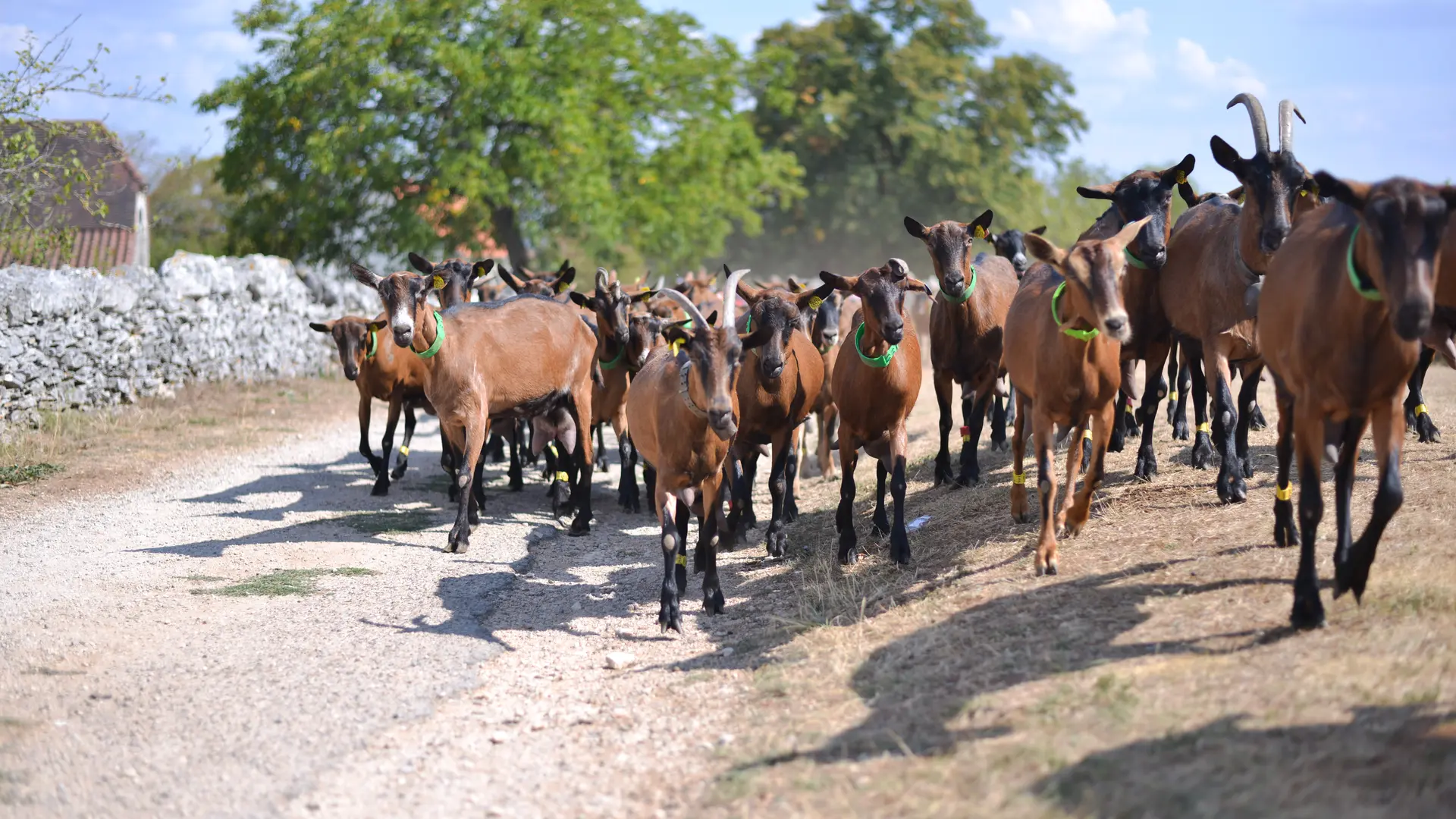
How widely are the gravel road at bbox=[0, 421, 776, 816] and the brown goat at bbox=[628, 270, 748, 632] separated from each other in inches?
13.9

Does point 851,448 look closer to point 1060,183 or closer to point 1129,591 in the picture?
point 1129,591

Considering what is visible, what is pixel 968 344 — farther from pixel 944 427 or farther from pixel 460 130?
pixel 460 130

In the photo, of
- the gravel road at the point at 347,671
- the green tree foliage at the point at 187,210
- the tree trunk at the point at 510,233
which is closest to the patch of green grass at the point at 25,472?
the gravel road at the point at 347,671

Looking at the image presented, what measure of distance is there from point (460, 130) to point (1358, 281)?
80.8ft

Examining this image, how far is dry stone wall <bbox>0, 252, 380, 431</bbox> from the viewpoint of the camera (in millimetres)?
15172

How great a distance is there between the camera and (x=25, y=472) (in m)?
12.6

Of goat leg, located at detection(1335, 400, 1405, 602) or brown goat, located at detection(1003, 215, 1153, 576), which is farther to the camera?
brown goat, located at detection(1003, 215, 1153, 576)

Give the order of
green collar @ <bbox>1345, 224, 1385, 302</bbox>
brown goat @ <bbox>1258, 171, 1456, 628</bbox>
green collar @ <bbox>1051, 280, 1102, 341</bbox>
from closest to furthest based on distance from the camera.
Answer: brown goat @ <bbox>1258, 171, 1456, 628</bbox> < green collar @ <bbox>1345, 224, 1385, 302</bbox> < green collar @ <bbox>1051, 280, 1102, 341</bbox>

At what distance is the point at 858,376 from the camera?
9062 millimetres

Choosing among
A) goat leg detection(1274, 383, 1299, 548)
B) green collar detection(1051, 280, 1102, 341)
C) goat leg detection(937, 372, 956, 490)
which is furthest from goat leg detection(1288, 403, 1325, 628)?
goat leg detection(937, 372, 956, 490)

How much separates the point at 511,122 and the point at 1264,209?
22977 millimetres

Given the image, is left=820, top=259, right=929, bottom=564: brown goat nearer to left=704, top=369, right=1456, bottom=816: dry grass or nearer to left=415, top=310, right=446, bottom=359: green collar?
left=704, top=369, right=1456, bottom=816: dry grass

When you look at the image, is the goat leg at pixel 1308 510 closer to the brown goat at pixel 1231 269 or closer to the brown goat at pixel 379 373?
the brown goat at pixel 1231 269

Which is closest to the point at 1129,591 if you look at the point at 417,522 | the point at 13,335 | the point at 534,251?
the point at 417,522
